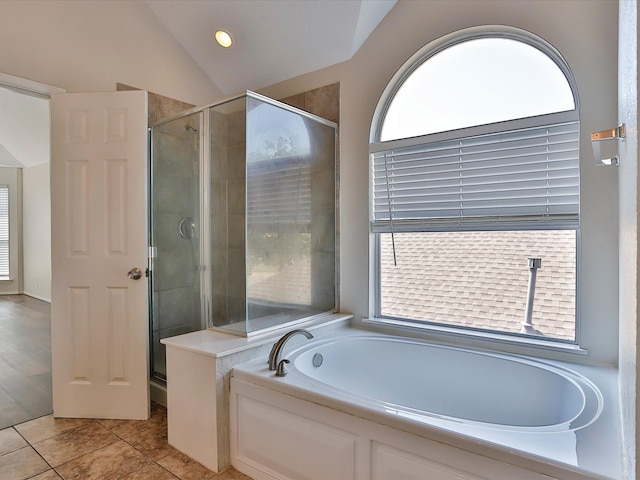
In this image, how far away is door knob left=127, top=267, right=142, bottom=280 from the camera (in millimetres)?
2357

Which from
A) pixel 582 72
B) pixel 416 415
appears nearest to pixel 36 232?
pixel 416 415

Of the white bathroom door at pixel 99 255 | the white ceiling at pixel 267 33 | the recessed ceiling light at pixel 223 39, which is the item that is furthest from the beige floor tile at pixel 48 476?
the recessed ceiling light at pixel 223 39

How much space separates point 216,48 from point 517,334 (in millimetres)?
2881

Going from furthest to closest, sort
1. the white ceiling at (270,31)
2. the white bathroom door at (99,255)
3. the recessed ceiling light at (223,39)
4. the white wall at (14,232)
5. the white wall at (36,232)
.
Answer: the white wall at (14,232) < the white wall at (36,232) < the recessed ceiling light at (223,39) < the white ceiling at (270,31) < the white bathroom door at (99,255)

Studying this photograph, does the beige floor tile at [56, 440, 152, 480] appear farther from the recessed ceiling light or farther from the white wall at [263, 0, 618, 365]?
the recessed ceiling light

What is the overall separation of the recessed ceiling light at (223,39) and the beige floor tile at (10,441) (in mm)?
2846

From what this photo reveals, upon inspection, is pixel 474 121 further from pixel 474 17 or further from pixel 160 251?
pixel 160 251

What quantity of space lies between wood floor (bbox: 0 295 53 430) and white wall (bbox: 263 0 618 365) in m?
2.32

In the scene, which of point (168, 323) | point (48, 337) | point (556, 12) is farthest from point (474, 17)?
point (48, 337)

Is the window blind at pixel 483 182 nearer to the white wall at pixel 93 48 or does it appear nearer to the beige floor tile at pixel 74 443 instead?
the white wall at pixel 93 48

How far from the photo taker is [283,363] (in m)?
1.78

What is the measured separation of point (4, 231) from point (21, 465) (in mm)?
6147

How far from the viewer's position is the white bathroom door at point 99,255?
234cm

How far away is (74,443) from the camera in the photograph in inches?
81.0
